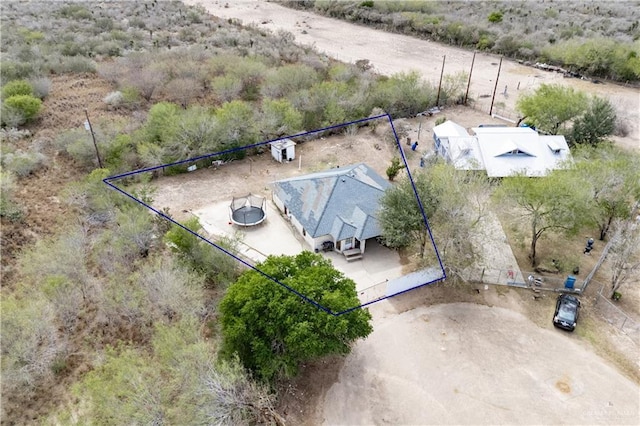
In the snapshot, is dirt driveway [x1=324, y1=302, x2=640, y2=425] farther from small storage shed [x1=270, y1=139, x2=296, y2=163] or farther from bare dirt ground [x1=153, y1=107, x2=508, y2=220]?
small storage shed [x1=270, y1=139, x2=296, y2=163]

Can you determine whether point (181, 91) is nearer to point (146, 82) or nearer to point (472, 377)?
point (146, 82)

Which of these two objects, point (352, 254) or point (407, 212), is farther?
point (352, 254)

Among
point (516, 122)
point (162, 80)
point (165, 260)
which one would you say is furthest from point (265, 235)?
point (516, 122)

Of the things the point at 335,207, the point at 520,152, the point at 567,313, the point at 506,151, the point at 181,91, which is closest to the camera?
the point at 567,313

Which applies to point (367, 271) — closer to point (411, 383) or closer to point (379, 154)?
point (411, 383)

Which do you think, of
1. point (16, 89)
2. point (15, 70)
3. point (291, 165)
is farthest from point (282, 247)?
point (15, 70)

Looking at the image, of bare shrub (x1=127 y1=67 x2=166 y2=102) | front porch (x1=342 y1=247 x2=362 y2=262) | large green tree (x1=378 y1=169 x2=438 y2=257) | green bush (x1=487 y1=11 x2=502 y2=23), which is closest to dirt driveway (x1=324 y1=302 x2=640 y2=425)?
large green tree (x1=378 y1=169 x2=438 y2=257)

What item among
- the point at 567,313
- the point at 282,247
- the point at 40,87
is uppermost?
the point at 40,87
